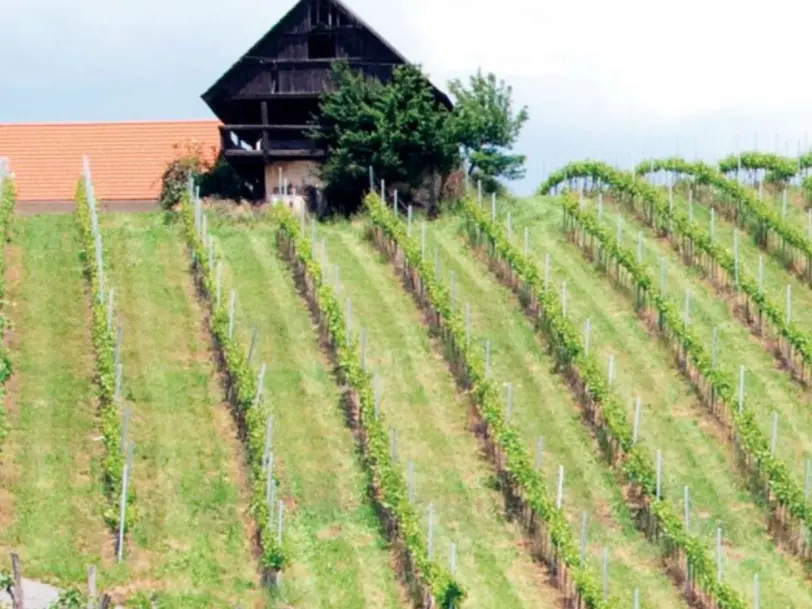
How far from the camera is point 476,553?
31.5 metres

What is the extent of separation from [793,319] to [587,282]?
433 cm

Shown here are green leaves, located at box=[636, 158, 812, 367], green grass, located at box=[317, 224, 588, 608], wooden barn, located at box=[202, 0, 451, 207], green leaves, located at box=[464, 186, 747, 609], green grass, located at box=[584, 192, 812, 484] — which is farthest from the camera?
wooden barn, located at box=[202, 0, 451, 207]

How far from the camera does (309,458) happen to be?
33969 mm

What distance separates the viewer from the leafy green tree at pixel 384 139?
156 ft

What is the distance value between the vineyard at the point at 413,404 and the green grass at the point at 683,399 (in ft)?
0.21

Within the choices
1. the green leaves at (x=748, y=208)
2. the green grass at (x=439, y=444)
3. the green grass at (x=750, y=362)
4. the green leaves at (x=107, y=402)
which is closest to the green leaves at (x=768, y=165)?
the green leaves at (x=748, y=208)

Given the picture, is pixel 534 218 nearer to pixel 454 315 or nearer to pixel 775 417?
pixel 454 315

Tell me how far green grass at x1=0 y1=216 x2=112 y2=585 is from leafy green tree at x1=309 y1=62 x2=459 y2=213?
7.43 metres

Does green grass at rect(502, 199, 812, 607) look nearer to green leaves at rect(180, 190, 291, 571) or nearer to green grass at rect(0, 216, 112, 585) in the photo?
green leaves at rect(180, 190, 291, 571)

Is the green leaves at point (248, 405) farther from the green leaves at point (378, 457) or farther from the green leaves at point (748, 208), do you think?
the green leaves at point (748, 208)

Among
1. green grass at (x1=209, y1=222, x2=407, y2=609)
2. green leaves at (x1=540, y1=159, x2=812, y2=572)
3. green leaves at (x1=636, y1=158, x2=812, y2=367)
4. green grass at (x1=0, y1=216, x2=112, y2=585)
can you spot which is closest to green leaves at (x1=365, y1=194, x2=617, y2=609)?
green leaves at (x1=540, y1=159, x2=812, y2=572)

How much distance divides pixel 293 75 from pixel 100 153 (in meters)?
9.10

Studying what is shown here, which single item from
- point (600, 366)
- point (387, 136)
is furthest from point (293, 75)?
point (600, 366)

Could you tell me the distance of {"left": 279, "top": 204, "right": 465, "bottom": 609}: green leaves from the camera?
29.3 meters
